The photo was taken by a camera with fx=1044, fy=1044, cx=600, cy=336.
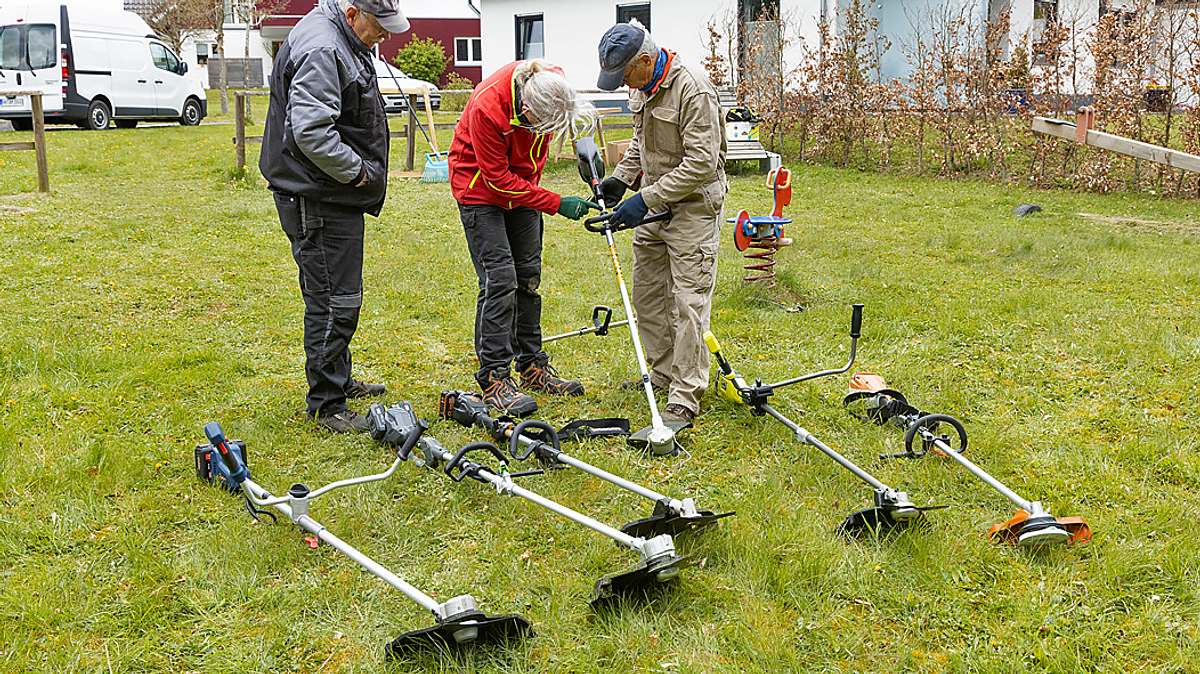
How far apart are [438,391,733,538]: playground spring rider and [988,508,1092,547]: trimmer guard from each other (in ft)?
3.39

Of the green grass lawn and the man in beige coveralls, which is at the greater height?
the man in beige coveralls

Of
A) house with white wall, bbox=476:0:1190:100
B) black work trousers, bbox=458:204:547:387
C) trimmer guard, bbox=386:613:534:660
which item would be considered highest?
house with white wall, bbox=476:0:1190:100

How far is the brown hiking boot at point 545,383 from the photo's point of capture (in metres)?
5.66

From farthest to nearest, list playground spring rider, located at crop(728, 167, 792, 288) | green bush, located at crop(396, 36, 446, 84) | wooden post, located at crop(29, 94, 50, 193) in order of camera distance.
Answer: green bush, located at crop(396, 36, 446, 84) → wooden post, located at crop(29, 94, 50, 193) → playground spring rider, located at crop(728, 167, 792, 288)

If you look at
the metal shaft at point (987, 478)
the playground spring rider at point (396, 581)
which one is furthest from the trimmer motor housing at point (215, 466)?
the metal shaft at point (987, 478)

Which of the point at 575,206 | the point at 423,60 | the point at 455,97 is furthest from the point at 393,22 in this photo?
the point at 423,60

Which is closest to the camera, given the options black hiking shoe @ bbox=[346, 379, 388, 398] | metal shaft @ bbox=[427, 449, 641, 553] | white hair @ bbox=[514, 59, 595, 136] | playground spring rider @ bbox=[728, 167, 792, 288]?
metal shaft @ bbox=[427, 449, 641, 553]

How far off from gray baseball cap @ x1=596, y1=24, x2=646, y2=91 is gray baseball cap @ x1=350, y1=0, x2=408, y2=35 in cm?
90

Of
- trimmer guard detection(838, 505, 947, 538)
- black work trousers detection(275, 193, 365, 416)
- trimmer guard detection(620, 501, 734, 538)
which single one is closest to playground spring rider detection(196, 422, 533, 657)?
trimmer guard detection(620, 501, 734, 538)

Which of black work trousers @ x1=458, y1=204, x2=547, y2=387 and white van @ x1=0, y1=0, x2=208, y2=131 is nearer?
black work trousers @ x1=458, y1=204, x2=547, y2=387

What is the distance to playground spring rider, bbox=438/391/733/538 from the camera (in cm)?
369

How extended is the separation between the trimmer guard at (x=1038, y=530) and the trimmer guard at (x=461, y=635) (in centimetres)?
182

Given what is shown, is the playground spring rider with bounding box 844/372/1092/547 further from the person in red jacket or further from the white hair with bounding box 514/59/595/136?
the white hair with bounding box 514/59/595/136

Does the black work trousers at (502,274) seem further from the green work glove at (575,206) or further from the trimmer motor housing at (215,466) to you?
the trimmer motor housing at (215,466)
